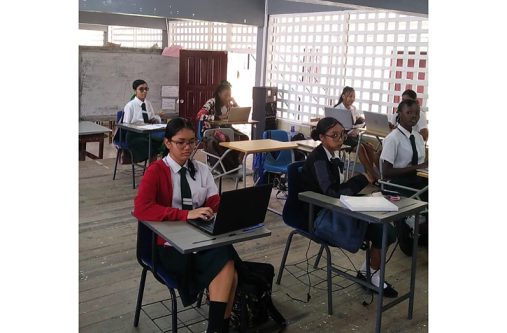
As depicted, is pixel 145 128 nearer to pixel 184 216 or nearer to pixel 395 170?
pixel 395 170

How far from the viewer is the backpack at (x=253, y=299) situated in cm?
289

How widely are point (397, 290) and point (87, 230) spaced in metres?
2.74

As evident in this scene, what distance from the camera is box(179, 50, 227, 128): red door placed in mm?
9398

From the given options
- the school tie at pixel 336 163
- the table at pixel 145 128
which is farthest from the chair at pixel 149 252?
the table at pixel 145 128

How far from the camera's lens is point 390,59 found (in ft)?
24.5

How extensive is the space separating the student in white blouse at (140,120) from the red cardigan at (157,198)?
3626 millimetres

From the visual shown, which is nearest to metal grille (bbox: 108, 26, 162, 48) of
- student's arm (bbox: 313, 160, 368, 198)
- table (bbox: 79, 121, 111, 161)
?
table (bbox: 79, 121, 111, 161)

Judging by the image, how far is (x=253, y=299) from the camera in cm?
298

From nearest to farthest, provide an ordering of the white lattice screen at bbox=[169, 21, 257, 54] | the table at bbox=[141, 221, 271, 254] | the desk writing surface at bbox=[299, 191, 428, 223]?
the table at bbox=[141, 221, 271, 254], the desk writing surface at bbox=[299, 191, 428, 223], the white lattice screen at bbox=[169, 21, 257, 54]

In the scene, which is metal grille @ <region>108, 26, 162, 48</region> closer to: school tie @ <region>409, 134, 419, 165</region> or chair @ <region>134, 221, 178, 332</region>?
school tie @ <region>409, 134, 419, 165</region>

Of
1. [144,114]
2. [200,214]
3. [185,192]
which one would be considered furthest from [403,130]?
[144,114]

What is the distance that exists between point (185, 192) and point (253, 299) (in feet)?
2.42

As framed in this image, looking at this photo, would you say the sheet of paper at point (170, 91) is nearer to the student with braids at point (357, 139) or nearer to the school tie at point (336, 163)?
the student with braids at point (357, 139)

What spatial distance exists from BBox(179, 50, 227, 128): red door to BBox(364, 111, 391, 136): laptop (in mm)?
3946
